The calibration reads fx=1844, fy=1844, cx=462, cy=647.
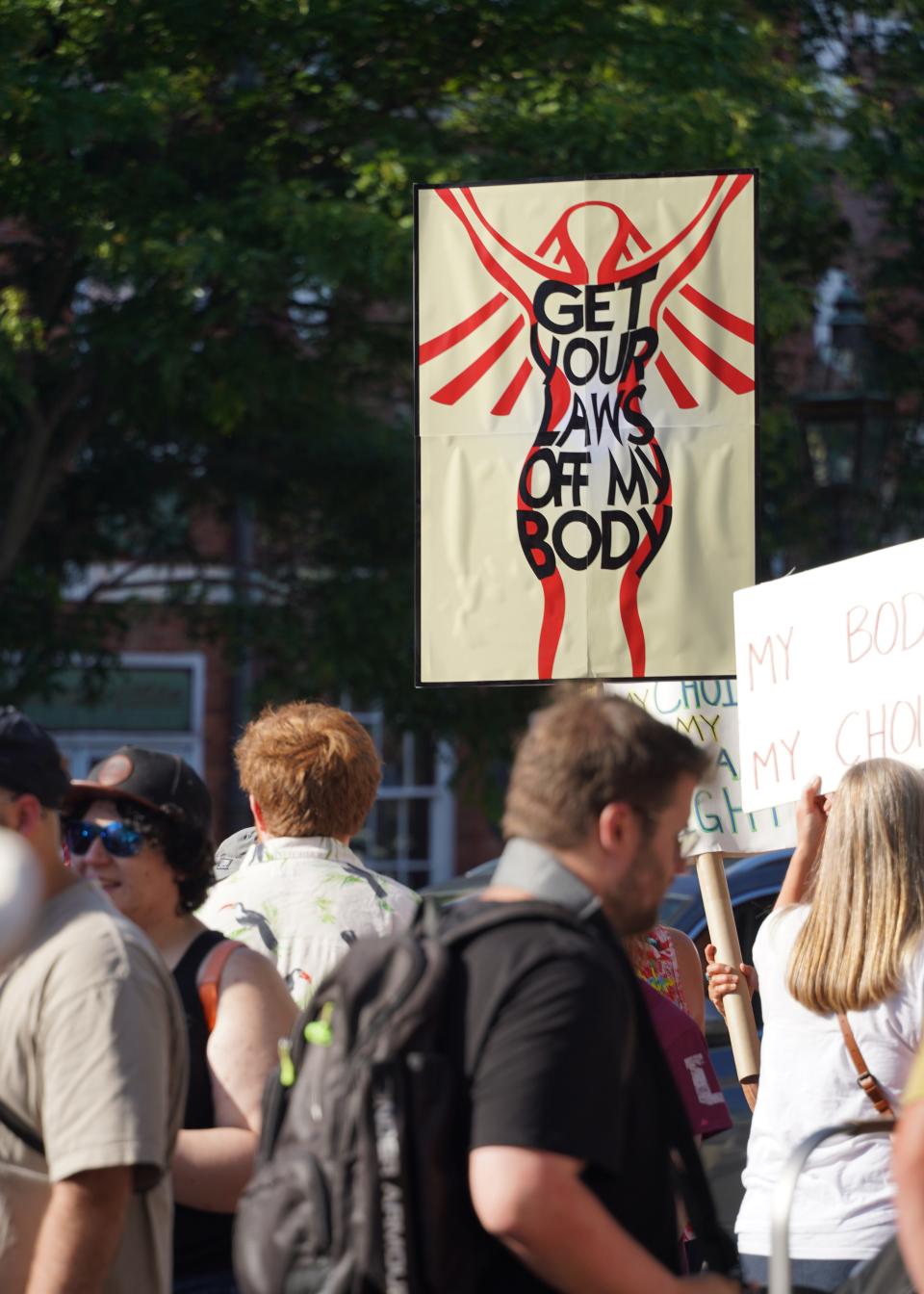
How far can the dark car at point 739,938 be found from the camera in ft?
19.1

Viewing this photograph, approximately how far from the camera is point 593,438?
14.6 ft

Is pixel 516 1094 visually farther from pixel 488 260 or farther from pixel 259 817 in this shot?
pixel 488 260

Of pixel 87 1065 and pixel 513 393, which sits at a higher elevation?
pixel 513 393

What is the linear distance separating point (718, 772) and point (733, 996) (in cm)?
60

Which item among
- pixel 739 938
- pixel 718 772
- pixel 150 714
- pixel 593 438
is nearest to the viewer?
pixel 718 772

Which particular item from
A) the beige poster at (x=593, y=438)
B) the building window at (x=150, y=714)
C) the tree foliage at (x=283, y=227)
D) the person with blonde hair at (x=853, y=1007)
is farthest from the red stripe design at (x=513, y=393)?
the building window at (x=150, y=714)

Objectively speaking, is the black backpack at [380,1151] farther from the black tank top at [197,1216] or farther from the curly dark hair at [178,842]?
the curly dark hair at [178,842]

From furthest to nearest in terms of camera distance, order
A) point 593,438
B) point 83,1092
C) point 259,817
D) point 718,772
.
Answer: point 593,438, point 718,772, point 259,817, point 83,1092

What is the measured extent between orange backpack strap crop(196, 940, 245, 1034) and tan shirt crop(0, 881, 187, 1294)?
0.41 metres

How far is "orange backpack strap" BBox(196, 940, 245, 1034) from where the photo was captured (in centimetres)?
282

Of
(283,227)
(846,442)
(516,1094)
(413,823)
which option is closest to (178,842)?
(516,1094)

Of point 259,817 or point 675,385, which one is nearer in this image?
point 259,817

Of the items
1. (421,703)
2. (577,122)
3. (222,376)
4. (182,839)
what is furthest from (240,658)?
(182,839)

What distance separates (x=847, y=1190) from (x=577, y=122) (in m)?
8.65
